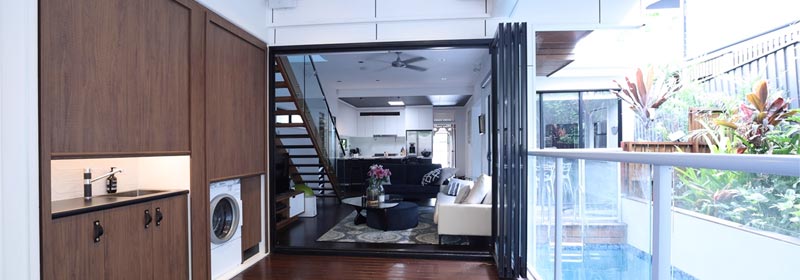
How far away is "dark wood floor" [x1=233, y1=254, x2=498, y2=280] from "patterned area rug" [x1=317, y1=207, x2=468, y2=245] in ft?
1.89

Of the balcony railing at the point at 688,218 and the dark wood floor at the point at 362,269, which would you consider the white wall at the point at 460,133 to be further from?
the balcony railing at the point at 688,218

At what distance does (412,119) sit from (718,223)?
33.9ft

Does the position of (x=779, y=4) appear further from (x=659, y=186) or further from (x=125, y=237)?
(x=125, y=237)

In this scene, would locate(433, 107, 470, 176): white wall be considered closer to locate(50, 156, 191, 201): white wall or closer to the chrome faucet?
locate(50, 156, 191, 201): white wall

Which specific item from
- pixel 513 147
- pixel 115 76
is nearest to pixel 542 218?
pixel 513 147

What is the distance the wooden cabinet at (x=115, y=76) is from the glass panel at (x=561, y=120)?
6.44m

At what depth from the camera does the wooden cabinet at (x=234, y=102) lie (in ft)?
9.18

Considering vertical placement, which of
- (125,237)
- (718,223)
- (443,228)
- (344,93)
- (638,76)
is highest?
(344,93)

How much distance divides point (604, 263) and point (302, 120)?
14.6 ft

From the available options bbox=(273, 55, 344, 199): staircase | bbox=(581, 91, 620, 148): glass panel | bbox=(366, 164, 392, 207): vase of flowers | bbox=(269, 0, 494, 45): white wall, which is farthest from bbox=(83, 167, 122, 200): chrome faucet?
bbox=(581, 91, 620, 148): glass panel

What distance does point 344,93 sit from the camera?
8.66 meters

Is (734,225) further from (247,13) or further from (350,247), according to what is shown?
(247,13)
